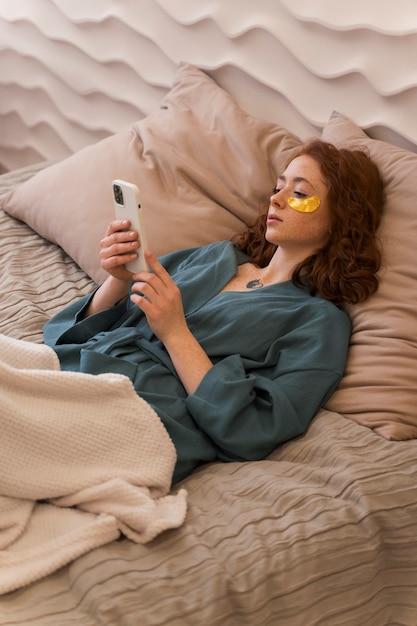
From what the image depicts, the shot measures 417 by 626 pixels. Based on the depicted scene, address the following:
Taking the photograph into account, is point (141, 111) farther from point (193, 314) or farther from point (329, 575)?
point (329, 575)

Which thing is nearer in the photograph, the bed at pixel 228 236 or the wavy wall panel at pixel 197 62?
the bed at pixel 228 236

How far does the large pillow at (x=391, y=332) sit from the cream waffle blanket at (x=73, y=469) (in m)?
0.37

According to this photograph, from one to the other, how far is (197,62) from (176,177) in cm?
43

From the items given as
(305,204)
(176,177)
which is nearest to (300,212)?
(305,204)

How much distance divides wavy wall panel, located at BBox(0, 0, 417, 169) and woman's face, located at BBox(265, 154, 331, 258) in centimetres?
28

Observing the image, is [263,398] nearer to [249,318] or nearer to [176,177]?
[249,318]

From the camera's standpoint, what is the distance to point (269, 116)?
2039mm

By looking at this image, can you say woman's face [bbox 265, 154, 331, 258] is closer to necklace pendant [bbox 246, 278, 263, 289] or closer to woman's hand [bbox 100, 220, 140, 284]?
necklace pendant [bbox 246, 278, 263, 289]

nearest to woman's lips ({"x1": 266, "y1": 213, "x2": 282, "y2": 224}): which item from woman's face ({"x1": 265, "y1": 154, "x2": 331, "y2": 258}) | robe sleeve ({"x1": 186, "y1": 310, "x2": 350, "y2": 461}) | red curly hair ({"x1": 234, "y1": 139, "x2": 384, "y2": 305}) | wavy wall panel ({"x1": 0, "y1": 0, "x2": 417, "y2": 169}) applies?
woman's face ({"x1": 265, "y1": 154, "x2": 331, "y2": 258})

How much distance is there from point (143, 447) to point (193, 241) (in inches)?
26.0

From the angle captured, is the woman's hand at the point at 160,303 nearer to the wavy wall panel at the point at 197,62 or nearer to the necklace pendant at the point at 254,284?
the necklace pendant at the point at 254,284

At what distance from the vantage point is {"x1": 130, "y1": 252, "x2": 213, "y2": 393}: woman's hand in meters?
1.43

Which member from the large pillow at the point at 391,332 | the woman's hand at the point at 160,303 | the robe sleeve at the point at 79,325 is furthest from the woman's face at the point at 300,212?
the robe sleeve at the point at 79,325

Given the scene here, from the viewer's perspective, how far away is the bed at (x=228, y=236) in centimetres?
115
